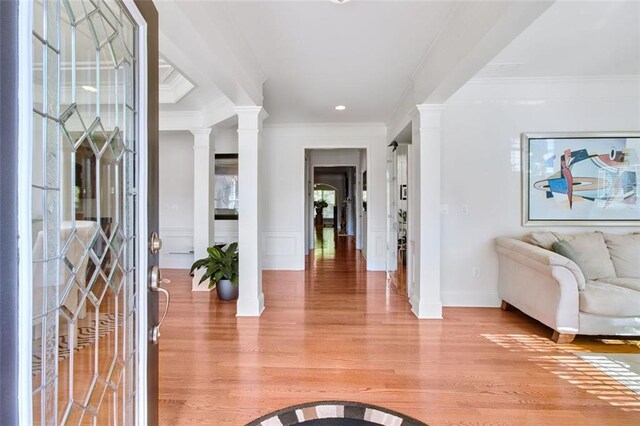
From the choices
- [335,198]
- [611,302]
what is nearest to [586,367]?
[611,302]

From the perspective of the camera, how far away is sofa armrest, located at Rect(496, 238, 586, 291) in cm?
253

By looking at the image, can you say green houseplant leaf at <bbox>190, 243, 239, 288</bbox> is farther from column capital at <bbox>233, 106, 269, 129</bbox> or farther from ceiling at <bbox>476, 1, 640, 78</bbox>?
ceiling at <bbox>476, 1, 640, 78</bbox>

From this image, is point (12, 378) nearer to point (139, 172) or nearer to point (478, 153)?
point (139, 172)

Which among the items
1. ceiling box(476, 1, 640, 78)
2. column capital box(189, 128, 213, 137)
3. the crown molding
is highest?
ceiling box(476, 1, 640, 78)

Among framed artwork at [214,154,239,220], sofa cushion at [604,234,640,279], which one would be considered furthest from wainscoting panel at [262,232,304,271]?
sofa cushion at [604,234,640,279]

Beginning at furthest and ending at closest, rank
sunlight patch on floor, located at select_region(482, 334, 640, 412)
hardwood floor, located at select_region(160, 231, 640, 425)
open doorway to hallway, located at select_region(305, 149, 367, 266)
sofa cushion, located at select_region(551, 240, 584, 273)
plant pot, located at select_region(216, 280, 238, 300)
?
1. open doorway to hallway, located at select_region(305, 149, 367, 266)
2. plant pot, located at select_region(216, 280, 238, 300)
3. sofa cushion, located at select_region(551, 240, 584, 273)
4. sunlight patch on floor, located at select_region(482, 334, 640, 412)
5. hardwood floor, located at select_region(160, 231, 640, 425)

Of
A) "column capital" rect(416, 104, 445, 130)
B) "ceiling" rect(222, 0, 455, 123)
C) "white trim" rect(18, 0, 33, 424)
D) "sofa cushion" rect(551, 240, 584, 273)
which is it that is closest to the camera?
"white trim" rect(18, 0, 33, 424)

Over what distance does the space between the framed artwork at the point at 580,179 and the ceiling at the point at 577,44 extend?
68 centimetres

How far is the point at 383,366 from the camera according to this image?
2.22 metres

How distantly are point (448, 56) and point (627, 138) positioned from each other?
2.63 meters

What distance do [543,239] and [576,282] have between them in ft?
2.40

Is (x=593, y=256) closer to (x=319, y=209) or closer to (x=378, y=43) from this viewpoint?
A: (x=378, y=43)

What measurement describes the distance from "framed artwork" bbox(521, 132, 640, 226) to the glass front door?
3.79m

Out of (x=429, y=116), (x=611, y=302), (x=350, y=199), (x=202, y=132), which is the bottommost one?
(x=611, y=302)
